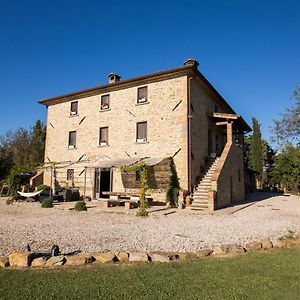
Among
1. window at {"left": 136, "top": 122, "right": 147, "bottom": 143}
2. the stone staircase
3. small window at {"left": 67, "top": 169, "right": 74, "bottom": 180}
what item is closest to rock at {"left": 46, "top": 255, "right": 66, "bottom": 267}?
the stone staircase

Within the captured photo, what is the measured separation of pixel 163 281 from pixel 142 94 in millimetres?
15903

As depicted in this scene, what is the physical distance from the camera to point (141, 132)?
60.8 feet

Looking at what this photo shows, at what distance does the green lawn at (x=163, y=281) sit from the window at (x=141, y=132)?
1368 cm

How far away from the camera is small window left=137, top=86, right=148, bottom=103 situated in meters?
18.6

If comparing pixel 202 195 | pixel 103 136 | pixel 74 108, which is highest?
pixel 74 108

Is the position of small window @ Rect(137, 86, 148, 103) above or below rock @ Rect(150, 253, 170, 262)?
above

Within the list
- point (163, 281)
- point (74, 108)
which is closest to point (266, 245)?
point (163, 281)

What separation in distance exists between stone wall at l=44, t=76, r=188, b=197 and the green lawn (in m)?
11.5

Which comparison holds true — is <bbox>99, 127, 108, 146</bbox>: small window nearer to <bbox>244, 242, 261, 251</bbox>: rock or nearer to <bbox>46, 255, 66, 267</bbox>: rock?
<bbox>244, 242, 261, 251</bbox>: rock

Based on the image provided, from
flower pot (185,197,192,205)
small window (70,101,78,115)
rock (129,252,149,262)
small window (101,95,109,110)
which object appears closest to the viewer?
rock (129,252,149,262)

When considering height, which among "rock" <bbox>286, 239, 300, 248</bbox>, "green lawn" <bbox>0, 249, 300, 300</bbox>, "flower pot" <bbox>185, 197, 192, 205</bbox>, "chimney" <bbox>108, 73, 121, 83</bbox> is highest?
"chimney" <bbox>108, 73, 121, 83</bbox>

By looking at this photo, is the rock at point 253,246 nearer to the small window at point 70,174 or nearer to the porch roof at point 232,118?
the porch roof at point 232,118

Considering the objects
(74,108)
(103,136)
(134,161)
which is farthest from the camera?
(74,108)

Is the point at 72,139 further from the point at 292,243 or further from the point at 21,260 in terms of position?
the point at 292,243
